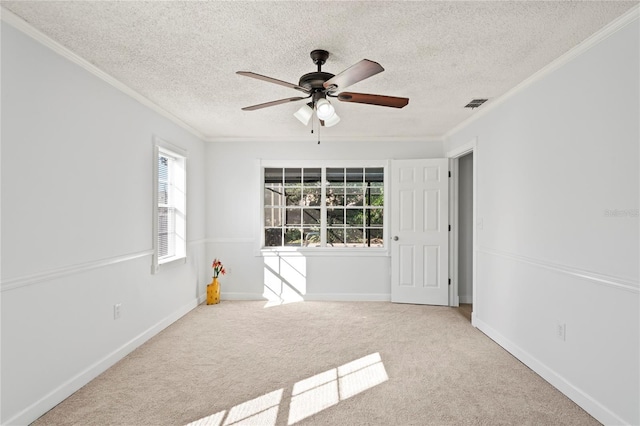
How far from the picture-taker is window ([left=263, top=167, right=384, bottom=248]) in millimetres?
5301

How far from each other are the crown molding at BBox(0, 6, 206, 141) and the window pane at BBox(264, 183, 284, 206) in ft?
5.68

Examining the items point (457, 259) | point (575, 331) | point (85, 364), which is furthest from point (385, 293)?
point (85, 364)

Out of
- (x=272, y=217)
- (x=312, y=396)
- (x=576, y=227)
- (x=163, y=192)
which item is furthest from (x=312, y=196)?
(x=576, y=227)

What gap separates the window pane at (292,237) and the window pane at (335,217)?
0.50m

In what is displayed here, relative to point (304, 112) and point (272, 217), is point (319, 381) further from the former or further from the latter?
point (272, 217)

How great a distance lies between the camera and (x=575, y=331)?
2449 mm

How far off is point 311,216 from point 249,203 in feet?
3.09

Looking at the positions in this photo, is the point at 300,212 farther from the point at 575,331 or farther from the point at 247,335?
the point at 575,331

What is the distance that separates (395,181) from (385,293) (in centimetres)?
163

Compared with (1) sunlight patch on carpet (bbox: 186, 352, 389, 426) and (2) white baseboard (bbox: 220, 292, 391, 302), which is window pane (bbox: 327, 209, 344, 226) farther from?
(1) sunlight patch on carpet (bbox: 186, 352, 389, 426)

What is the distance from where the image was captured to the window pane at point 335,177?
5316 millimetres

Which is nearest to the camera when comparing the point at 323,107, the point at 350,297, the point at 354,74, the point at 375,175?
the point at 354,74

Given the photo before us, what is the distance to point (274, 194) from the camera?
17.6 feet

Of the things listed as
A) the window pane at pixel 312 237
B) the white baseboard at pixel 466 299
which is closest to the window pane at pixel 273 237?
the window pane at pixel 312 237
